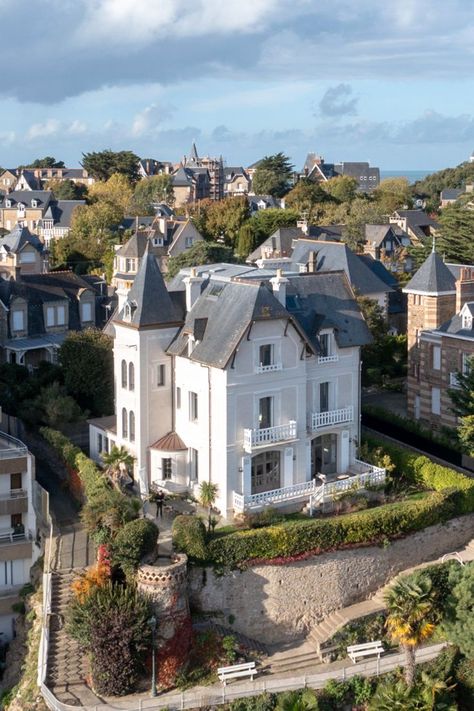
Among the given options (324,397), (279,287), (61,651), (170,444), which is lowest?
(61,651)

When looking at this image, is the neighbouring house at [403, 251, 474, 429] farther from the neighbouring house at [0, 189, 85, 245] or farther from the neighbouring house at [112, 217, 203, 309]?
the neighbouring house at [0, 189, 85, 245]

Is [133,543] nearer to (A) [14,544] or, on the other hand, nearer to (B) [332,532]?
(B) [332,532]

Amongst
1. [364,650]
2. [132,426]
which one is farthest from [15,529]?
[364,650]

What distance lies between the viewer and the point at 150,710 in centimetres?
2781

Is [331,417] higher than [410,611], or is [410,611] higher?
[331,417]

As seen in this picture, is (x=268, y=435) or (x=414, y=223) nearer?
(x=268, y=435)

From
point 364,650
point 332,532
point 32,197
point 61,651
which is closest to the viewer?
point 61,651

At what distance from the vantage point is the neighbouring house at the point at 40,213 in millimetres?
101625

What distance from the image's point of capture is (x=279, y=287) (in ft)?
115

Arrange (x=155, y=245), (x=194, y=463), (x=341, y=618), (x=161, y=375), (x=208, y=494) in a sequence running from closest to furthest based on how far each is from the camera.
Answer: (x=341, y=618), (x=208, y=494), (x=194, y=463), (x=161, y=375), (x=155, y=245)

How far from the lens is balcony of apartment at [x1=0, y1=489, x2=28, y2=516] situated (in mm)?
35375

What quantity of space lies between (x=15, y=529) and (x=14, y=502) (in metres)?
1.14

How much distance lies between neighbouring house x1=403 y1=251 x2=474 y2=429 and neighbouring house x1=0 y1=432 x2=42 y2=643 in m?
20.0

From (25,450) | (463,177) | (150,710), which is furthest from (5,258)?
(463,177)
